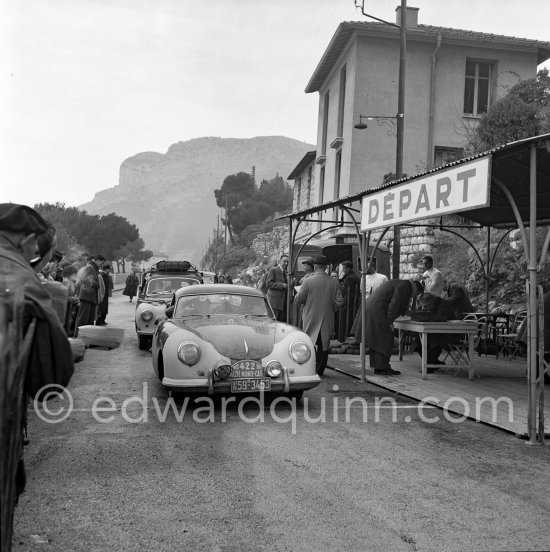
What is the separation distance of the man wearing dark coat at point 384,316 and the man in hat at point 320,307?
0.63 metres

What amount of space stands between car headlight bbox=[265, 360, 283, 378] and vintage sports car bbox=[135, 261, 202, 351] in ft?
16.8

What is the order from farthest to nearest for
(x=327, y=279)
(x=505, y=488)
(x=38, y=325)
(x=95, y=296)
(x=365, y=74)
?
1. (x=365, y=74)
2. (x=95, y=296)
3. (x=327, y=279)
4. (x=505, y=488)
5. (x=38, y=325)

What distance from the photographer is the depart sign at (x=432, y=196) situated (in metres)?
6.64

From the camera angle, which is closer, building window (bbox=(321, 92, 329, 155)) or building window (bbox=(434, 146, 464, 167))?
building window (bbox=(434, 146, 464, 167))

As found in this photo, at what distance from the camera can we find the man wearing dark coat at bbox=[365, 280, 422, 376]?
1027 cm

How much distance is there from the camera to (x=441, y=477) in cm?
500

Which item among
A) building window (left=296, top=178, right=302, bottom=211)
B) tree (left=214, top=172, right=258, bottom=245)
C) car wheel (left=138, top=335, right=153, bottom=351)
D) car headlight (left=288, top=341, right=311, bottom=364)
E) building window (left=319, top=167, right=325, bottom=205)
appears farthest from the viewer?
tree (left=214, top=172, right=258, bottom=245)

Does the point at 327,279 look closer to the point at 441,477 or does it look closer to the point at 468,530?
the point at 441,477

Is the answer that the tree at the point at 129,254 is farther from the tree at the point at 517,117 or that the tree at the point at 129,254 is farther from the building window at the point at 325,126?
the tree at the point at 517,117

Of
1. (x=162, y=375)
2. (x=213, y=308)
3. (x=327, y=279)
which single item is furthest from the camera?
(x=327, y=279)

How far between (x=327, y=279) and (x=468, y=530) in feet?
21.1

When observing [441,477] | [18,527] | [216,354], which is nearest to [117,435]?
[216,354]

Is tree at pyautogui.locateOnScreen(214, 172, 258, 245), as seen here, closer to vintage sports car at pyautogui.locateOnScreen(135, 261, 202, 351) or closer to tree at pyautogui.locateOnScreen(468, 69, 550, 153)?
tree at pyautogui.locateOnScreen(468, 69, 550, 153)

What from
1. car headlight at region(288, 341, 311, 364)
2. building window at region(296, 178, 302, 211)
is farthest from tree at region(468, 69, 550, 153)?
building window at region(296, 178, 302, 211)
